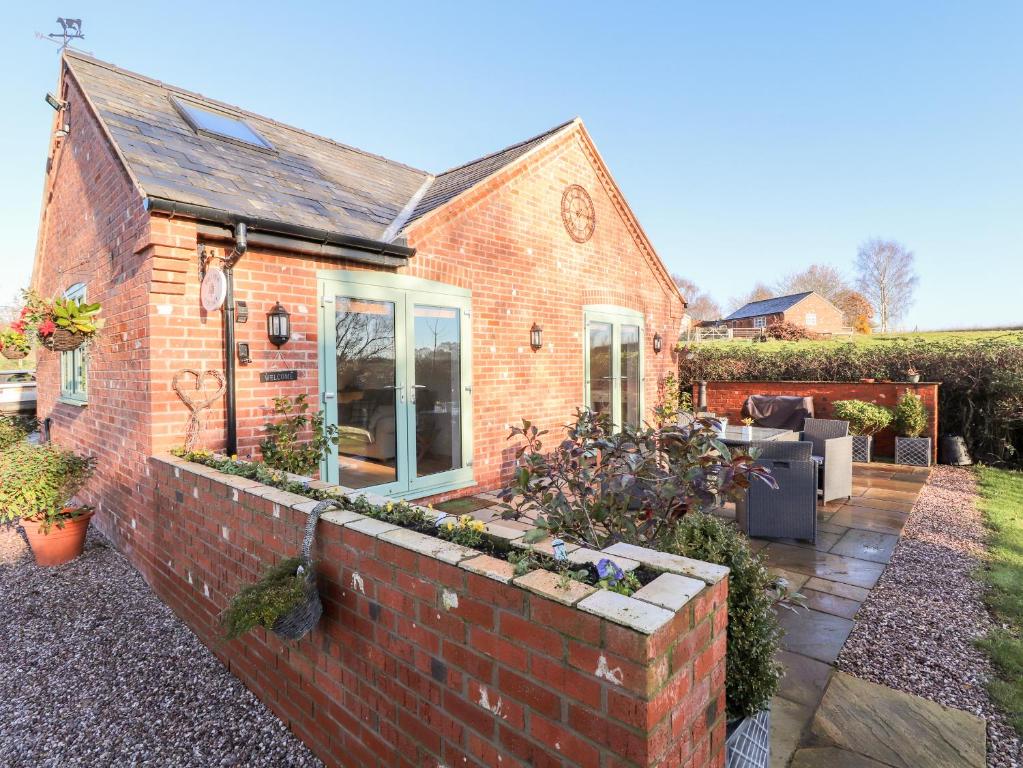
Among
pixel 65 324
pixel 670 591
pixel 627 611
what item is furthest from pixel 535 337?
pixel 627 611

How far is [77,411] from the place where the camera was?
229 inches

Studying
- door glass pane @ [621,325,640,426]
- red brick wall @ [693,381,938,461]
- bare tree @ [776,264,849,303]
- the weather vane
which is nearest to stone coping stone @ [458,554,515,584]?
door glass pane @ [621,325,640,426]

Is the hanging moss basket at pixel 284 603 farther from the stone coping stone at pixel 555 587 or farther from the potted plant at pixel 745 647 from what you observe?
the potted plant at pixel 745 647

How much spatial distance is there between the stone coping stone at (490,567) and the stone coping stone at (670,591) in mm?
353


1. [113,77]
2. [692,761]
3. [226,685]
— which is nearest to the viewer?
[692,761]

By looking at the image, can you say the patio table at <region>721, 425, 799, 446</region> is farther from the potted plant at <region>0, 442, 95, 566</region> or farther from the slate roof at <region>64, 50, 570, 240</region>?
the potted plant at <region>0, 442, 95, 566</region>

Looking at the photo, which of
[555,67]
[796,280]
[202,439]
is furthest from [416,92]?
[796,280]

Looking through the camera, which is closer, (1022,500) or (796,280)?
(1022,500)

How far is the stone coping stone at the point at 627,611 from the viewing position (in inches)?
44.8

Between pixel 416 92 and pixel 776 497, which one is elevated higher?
pixel 416 92

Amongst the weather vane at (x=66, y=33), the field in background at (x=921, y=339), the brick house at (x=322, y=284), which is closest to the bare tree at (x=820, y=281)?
the field in background at (x=921, y=339)

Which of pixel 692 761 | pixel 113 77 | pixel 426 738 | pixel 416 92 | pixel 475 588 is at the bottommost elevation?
pixel 426 738

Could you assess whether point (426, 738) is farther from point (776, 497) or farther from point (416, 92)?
point (416, 92)

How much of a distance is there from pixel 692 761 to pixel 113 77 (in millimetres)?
7884
